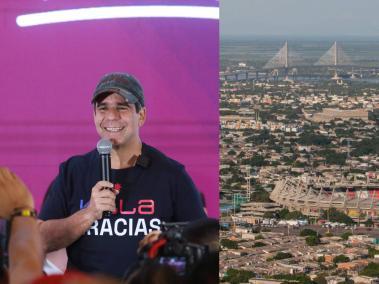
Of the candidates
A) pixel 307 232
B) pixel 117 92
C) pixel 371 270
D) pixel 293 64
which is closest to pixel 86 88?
pixel 117 92

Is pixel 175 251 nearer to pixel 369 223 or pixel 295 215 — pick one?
pixel 295 215

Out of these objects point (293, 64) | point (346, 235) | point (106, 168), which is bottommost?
point (346, 235)

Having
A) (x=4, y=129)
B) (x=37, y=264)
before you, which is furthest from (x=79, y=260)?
(x=4, y=129)

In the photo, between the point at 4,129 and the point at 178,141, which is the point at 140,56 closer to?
the point at 178,141

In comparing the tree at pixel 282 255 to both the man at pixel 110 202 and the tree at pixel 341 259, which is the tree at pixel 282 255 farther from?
the man at pixel 110 202

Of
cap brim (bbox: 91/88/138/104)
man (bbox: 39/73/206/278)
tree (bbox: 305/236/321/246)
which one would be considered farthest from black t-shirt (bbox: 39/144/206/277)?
A: tree (bbox: 305/236/321/246)

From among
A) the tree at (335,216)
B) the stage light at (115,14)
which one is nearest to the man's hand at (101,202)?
the stage light at (115,14)

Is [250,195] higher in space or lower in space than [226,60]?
lower
